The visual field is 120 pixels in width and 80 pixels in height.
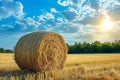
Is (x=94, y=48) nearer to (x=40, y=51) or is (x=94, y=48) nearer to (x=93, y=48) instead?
(x=93, y=48)

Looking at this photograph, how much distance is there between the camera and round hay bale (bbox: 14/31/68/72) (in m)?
12.4

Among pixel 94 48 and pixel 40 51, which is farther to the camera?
pixel 94 48

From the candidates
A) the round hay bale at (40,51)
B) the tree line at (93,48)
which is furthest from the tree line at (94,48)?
the round hay bale at (40,51)

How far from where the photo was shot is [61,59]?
1381 cm

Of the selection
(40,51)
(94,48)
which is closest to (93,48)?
(94,48)

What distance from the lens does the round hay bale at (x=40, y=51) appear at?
40.6 feet

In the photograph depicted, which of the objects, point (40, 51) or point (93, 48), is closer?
point (40, 51)

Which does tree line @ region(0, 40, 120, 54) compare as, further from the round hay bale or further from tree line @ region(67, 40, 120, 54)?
the round hay bale

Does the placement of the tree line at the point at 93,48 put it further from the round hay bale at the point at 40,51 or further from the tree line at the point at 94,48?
the round hay bale at the point at 40,51

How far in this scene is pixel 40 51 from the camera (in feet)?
41.1

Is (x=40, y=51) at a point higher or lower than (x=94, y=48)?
lower

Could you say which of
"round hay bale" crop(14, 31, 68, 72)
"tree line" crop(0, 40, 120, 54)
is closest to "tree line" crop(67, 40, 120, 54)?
"tree line" crop(0, 40, 120, 54)

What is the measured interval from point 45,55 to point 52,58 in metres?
0.52

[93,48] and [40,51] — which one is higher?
[93,48]
